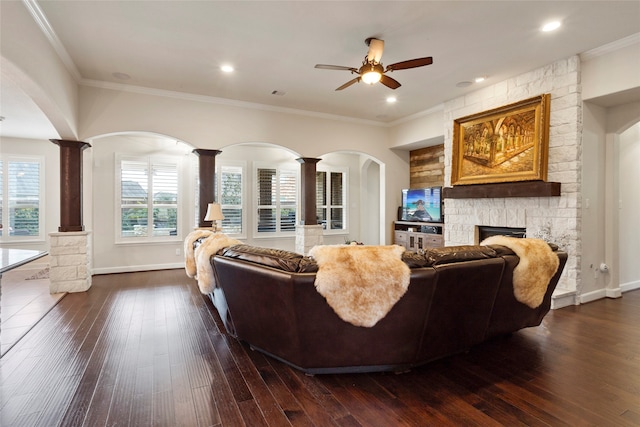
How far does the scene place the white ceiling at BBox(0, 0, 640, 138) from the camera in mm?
3059

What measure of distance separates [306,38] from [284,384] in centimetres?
352

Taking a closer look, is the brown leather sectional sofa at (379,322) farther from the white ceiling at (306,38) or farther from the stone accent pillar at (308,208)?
the stone accent pillar at (308,208)

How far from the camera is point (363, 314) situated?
216 cm

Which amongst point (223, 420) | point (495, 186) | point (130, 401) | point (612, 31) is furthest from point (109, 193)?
point (612, 31)

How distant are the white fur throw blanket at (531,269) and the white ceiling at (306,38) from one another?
2290 mm

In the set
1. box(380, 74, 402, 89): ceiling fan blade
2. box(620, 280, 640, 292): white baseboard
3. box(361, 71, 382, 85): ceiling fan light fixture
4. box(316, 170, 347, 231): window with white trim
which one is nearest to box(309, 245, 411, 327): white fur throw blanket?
box(361, 71, 382, 85): ceiling fan light fixture

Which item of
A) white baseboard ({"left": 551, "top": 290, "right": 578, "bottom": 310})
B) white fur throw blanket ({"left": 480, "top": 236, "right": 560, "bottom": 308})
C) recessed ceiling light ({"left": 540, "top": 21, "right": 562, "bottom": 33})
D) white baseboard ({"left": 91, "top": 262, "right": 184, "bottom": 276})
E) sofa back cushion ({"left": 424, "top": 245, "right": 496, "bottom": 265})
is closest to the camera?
sofa back cushion ({"left": 424, "top": 245, "right": 496, "bottom": 265})

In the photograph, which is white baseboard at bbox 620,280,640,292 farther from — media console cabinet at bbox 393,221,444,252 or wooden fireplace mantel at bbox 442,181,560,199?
media console cabinet at bbox 393,221,444,252

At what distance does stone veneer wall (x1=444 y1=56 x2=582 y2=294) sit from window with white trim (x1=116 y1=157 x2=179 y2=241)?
614 cm

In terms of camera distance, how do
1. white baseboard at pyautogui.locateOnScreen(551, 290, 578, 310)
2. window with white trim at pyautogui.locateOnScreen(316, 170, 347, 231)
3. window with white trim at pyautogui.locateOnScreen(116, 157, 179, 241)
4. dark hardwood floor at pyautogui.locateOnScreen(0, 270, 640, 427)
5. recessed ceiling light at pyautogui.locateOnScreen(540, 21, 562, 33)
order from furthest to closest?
window with white trim at pyautogui.locateOnScreen(316, 170, 347, 231)
window with white trim at pyautogui.locateOnScreen(116, 157, 179, 241)
white baseboard at pyautogui.locateOnScreen(551, 290, 578, 310)
recessed ceiling light at pyautogui.locateOnScreen(540, 21, 562, 33)
dark hardwood floor at pyautogui.locateOnScreen(0, 270, 640, 427)

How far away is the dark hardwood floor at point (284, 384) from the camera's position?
186cm

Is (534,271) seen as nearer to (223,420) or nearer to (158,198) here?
(223,420)

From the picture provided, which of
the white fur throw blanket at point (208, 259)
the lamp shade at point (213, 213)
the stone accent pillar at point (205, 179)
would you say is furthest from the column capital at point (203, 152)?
the white fur throw blanket at point (208, 259)

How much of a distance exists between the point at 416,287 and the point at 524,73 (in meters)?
4.19
